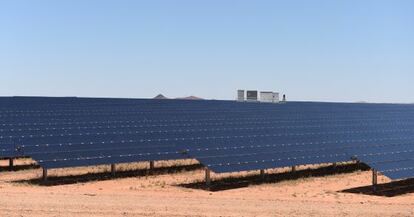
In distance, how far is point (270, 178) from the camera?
20.9 meters

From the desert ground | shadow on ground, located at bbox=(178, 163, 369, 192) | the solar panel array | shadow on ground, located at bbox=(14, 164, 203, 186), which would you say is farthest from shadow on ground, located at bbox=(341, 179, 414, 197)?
shadow on ground, located at bbox=(14, 164, 203, 186)

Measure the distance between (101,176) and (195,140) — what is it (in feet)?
12.0

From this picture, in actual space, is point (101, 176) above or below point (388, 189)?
above

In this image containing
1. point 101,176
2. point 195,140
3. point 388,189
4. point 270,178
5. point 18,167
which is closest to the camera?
point 388,189

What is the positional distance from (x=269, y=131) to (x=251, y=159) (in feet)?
16.3

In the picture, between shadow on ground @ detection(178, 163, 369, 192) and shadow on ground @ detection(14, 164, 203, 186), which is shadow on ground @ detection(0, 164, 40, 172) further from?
shadow on ground @ detection(178, 163, 369, 192)

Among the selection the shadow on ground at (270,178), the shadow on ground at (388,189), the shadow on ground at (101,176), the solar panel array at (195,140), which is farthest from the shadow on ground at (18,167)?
the shadow on ground at (388,189)

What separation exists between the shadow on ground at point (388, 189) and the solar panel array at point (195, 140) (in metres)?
0.52

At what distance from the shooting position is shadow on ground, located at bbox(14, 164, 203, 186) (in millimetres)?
19031

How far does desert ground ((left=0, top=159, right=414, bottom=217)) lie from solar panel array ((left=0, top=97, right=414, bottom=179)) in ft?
2.51

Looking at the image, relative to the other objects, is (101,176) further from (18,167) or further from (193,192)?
(18,167)

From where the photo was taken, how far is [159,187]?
1831 centimetres

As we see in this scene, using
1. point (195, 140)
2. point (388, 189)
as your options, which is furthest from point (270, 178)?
point (388, 189)

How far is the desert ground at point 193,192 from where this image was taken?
44.2 feet
